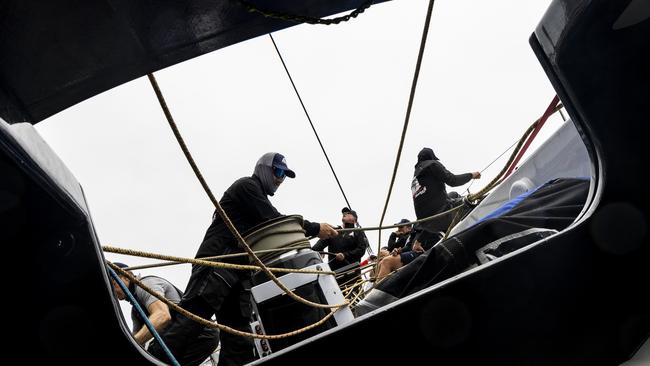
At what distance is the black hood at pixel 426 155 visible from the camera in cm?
577

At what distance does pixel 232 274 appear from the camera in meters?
3.22

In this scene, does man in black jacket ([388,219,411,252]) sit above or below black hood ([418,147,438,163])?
below

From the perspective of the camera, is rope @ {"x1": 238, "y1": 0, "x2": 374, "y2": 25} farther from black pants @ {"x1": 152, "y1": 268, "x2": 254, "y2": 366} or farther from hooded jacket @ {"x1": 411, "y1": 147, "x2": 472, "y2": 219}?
hooded jacket @ {"x1": 411, "y1": 147, "x2": 472, "y2": 219}

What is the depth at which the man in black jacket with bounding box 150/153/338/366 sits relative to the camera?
3062mm

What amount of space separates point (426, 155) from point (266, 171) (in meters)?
2.78

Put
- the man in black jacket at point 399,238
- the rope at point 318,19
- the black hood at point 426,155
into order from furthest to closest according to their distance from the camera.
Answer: the man in black jacket at point 399,238, the black hood at point 426,155, the rope at point 318,19

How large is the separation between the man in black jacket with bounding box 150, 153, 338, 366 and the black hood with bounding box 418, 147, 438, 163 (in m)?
2.37

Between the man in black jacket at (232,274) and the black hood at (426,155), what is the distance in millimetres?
2367

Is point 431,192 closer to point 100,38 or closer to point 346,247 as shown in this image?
point 346,247

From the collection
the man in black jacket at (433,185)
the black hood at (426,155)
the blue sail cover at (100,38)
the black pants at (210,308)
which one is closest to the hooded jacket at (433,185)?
the man in black jacket at (433,185)

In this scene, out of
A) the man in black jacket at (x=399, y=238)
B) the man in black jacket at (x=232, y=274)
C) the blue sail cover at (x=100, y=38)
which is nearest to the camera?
the blue sail cover at (x=100, y=38)

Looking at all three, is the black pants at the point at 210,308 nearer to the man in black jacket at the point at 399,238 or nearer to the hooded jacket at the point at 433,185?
the hooded jacket at the point at 433,185

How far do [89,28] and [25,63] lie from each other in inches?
8.8

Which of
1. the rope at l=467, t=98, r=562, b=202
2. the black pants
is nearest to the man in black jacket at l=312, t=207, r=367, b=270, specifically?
the black pants
